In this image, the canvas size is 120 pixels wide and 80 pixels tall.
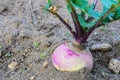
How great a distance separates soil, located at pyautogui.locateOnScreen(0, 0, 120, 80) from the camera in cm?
168

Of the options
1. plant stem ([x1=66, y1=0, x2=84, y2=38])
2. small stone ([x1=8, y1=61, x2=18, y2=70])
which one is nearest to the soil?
small stone ([x1=8, y1=61, x2=18, y2=70])

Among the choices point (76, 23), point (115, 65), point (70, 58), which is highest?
point (76, 23)

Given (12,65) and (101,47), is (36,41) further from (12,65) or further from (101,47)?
(101,47)

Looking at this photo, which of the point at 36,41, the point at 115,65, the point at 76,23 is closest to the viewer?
the point at 76,23

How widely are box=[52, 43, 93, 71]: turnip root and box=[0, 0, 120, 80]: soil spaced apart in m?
0.04

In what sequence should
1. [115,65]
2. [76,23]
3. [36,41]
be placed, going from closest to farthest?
[76,23]
[115,65]
[36,41]

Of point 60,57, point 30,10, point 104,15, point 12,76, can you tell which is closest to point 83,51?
point 60,57

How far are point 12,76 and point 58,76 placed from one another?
0.80 feet

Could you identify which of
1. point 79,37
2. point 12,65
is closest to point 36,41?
point 12,65

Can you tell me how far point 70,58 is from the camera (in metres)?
1.56

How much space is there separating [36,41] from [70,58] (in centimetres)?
36

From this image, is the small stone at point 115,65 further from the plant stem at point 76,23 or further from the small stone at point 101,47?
the plant stem at point 76,23

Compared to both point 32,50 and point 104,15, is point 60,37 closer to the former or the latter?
point 32,50

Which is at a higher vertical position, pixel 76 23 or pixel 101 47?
pixel 76 23
